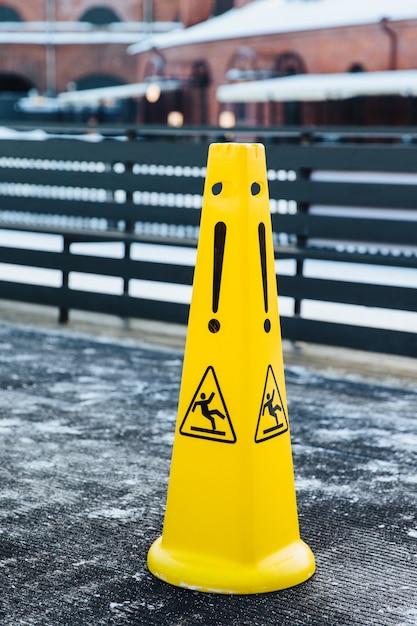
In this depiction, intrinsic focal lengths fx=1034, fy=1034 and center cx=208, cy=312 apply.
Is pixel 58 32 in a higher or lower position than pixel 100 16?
lower

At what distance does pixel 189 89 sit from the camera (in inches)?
1449

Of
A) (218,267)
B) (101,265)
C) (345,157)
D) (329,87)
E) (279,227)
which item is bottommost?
(101,265)

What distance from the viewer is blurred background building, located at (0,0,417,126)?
91.9ft

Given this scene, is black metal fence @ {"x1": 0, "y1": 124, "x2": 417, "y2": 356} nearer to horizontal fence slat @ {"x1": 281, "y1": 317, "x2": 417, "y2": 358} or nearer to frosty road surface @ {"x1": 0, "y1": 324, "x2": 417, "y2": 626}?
horizontal fence slat @ {"x1": 281, "y1": 317, "x2": 417, "y2": 358}

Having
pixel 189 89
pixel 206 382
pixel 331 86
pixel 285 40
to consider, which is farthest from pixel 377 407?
pixel 189 89

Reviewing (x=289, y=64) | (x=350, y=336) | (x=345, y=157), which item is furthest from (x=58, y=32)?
(x=350, y=336)

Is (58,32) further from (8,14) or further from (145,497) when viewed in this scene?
(145,497)

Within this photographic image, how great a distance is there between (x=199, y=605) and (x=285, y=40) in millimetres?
30806

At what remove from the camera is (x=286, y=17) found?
33.0 m

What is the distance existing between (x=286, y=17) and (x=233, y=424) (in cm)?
3157

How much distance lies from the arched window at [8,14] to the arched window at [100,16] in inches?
124

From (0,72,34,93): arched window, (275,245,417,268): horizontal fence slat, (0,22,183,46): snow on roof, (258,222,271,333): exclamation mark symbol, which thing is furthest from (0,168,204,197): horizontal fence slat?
(0,72,34,93): arched window

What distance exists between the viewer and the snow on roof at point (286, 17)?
2916 cm

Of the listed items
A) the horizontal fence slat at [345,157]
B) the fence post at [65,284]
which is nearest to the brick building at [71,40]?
the fence post at [65,284]
